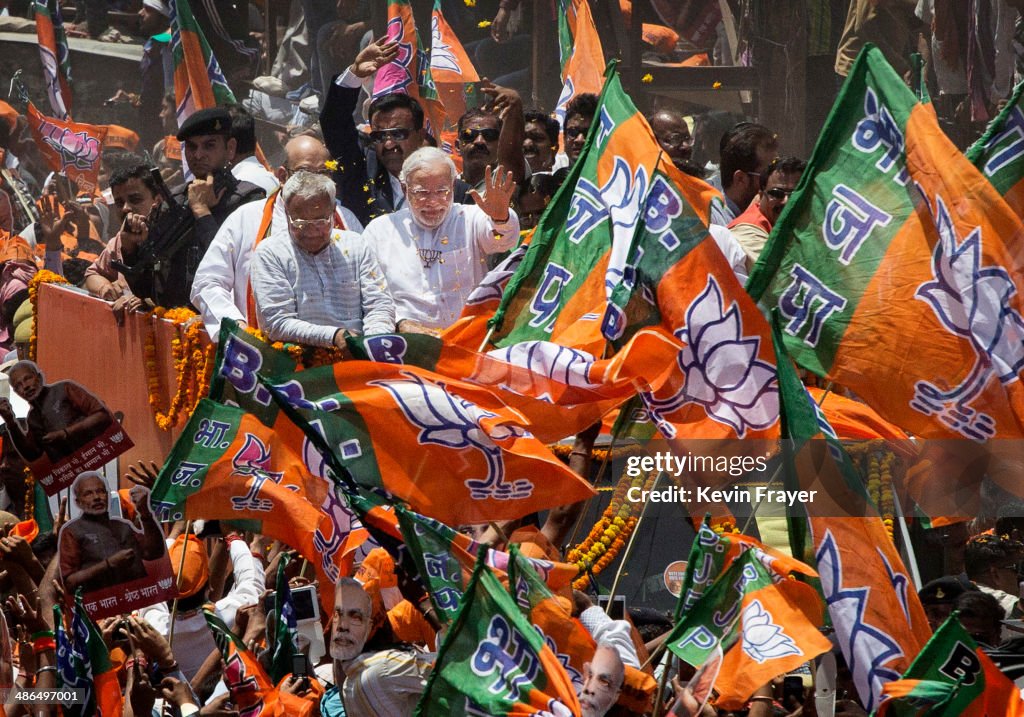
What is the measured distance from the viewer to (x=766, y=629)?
281 inches

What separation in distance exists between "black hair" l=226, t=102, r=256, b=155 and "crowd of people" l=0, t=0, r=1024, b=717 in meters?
0.01

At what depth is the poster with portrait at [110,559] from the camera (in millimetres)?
8695

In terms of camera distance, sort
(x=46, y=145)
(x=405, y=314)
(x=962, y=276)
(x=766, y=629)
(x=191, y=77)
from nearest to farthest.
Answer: (x=766, y=629) < (x=962, y=276) < (x=405, y=314) < (x=191, y=77) < (x=46, y=145)

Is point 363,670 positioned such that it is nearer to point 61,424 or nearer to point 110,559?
point 110,559

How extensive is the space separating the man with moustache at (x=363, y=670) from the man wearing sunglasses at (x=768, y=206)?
2834mm

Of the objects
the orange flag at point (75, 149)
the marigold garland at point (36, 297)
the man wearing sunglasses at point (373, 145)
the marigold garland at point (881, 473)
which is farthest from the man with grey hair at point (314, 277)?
the orange flag at point (75, 149)

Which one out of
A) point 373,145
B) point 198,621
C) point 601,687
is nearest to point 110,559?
point 198,621

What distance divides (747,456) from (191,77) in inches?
338

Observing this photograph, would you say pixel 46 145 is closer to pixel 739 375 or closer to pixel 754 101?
pixel 754 101

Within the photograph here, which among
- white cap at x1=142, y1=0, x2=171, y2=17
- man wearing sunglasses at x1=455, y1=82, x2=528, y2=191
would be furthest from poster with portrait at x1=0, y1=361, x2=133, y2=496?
white cap at x1=142, y1=0, x2=171, y2=17

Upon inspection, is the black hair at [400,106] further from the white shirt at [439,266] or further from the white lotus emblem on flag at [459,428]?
the white lotus emblem on flag at [459,428]

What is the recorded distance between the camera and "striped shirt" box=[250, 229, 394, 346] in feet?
32.6

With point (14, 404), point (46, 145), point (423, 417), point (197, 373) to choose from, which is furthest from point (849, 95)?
point (46, 145)

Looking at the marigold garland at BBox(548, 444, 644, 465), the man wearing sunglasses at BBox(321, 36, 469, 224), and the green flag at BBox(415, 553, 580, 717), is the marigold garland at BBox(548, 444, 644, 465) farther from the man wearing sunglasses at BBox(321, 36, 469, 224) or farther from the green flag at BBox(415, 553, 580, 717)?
the green flag at BBox(415, 553, 580, 717)
